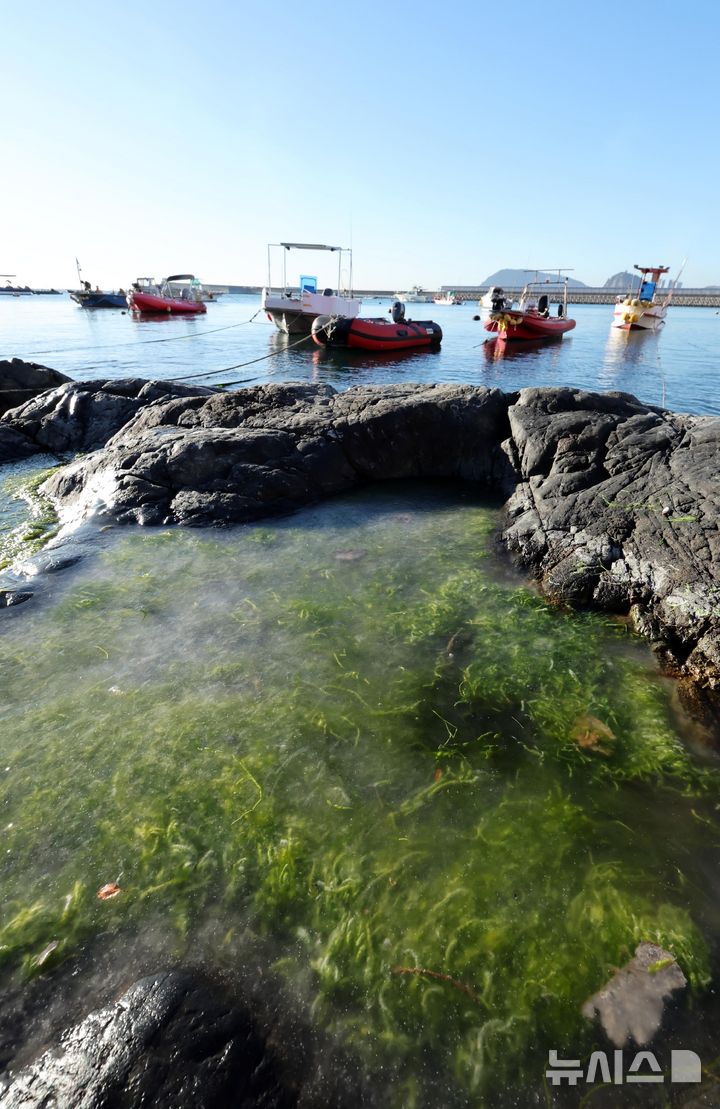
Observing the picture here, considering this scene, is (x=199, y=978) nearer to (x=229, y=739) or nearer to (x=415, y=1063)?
(x=415, y=1063)

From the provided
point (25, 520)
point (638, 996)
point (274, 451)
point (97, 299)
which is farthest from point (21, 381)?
point (97, 299)

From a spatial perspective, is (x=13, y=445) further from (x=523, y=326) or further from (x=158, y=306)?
(x=158, y=306)

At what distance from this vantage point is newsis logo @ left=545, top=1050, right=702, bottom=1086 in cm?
217

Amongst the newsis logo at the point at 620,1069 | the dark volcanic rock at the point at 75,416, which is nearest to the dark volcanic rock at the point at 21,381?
the dark volcanic rock at the point at 75,416

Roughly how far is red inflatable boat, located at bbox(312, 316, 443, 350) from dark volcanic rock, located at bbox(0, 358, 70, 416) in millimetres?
18931

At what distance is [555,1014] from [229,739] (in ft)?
8.30

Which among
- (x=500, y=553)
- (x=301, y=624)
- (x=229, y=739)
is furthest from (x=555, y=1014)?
(x=500, y=553)

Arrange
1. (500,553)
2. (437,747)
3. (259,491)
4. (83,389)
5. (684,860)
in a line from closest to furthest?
(684,860)
(437,747)
(500,553)
(259,491)
(83,389)

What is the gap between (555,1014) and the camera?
2.35 meters

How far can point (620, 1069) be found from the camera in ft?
7.22

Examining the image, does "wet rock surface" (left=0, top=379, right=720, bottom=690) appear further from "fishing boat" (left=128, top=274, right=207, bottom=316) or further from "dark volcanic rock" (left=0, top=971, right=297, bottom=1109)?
"fishing boat" (left=128, top=274, right=207, bottom=316)

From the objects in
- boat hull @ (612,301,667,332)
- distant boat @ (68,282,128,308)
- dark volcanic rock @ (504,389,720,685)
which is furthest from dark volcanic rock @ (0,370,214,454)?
distant boat @ (68,282,128,308)

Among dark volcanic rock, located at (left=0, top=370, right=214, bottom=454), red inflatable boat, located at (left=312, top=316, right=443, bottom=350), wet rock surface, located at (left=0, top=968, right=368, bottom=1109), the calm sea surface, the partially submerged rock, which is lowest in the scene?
wet rock surface, located at (left=0, top=968, right=368, bottom=1109)

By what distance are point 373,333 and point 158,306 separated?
42.4 metres
